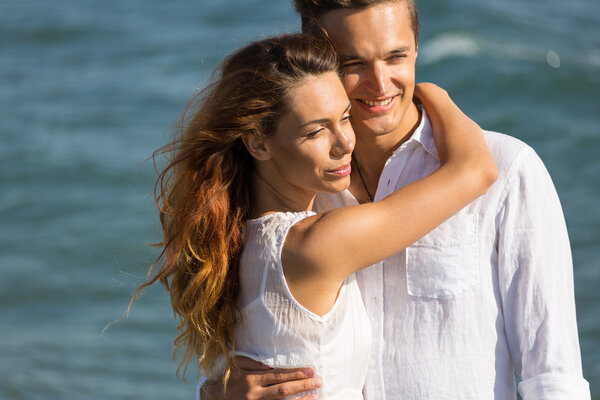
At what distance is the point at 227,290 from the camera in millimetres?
2547

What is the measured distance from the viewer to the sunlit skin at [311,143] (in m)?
2.48

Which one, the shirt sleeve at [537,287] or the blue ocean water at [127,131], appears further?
the blue ocean water at [127,131]

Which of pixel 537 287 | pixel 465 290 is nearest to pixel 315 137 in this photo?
pixel 465 290

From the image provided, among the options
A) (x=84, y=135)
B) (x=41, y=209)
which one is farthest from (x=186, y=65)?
(x=41, y=209)

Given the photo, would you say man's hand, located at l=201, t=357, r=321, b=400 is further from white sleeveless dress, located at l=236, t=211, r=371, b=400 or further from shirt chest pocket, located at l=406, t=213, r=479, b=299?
shirt chest pocket, located at l=406, t=213, r=479, b=299

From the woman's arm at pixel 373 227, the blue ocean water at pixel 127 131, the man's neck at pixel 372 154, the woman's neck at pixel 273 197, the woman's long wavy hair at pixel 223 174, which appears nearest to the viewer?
the woman's arm at pixel 373 227

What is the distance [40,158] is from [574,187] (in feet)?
20.6

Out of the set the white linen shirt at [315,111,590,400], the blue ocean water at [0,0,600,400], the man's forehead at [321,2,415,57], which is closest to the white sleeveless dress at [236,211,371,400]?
the white linen shirt at [315,111,590,400]

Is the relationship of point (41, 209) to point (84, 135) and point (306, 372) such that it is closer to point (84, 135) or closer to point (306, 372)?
point (84, 135)

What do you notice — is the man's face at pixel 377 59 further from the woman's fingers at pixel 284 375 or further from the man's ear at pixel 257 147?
the woman's fingers at pixel 284 375

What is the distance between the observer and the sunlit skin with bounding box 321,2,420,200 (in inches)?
105

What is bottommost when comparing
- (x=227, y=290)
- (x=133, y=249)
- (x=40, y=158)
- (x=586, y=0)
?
(x=227, y=290)

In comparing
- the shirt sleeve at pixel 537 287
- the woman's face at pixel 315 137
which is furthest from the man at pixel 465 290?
the woman's face at pixel 315 137

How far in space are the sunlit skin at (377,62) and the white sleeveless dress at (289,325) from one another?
0.46m
